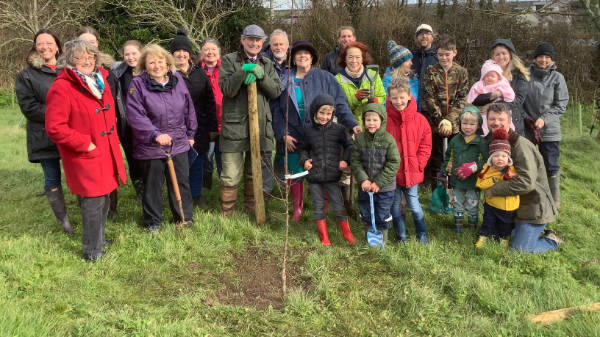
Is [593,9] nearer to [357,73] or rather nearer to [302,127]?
[357,73]

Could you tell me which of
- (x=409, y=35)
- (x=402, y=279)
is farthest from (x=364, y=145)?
(x=409, y=35)

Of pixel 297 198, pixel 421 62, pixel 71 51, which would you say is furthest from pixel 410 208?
pixel 71 51

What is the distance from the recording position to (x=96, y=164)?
12.4ft

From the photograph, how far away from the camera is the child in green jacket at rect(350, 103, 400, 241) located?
4.09 metres

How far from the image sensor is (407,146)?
171 inches

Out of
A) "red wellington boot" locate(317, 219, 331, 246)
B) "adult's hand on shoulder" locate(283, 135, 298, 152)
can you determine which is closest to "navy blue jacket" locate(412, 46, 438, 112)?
"adult's hand on shoulder" locate(283, 135, 298, 152)

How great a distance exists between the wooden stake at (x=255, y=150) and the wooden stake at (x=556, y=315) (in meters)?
2.78

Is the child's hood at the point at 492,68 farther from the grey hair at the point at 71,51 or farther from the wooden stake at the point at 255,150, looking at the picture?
the grey hair at the point at 71,51

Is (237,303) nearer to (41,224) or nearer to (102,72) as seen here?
(102,72)

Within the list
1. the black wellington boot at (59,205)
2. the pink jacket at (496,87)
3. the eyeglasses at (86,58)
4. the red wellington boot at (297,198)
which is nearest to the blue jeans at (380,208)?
the red wellington boot at (297,198)

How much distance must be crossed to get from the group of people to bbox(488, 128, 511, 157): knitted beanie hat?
0.05ft

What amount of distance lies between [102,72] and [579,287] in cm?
475

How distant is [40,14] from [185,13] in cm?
512

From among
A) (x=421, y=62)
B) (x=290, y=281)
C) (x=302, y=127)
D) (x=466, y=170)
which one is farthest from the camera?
(x=421, y=62)
